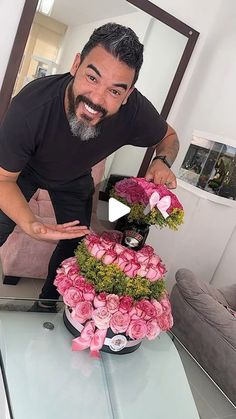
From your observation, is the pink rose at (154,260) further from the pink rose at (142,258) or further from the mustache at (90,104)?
the mustache at (90,104)

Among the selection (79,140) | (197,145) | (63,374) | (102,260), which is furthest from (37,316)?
(197,145)

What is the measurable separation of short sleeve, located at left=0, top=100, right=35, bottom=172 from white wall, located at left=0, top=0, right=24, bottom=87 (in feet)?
3.84

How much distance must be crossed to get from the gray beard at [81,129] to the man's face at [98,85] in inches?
0.7

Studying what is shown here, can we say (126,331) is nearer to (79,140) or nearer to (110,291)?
(110,291)

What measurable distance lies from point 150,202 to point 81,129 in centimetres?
40

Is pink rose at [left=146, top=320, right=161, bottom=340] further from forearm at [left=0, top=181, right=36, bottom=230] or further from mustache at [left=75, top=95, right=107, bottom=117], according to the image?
mustache at [left=75, top=95, right=107, bottom=117]

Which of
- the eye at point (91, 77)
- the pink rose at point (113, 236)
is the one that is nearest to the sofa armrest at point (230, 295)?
the pink rose at point (113, 236)

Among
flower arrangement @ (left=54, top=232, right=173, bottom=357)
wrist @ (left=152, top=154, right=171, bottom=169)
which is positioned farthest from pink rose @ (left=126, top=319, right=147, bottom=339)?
wrist @ (left=152, top=154, right=171, bottom=169)

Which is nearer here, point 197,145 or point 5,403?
point 5,403

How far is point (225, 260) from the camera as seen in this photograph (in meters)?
2.90

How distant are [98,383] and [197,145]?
76.7 inches

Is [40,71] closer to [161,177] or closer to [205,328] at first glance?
[161,177]

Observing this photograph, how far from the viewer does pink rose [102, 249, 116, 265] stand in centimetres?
104

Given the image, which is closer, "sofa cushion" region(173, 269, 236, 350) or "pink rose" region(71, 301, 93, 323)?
"pink rose" region(71, 301, 93, 323)
